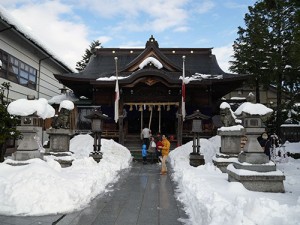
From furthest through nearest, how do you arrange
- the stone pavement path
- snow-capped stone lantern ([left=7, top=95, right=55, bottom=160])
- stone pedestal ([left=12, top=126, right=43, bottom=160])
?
snow-capped stone lantern ([left=7, top=95, right=55, bottom=160]) < stone pedestal ([left=12, top=126, right=43, bottom=160]) < the stone pavement path

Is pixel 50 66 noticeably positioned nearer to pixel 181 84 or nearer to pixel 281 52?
pixel 181 84

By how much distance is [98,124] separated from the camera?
14.1 m

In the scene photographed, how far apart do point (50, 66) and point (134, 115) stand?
27.3ft

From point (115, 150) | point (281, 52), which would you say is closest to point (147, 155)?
point (115, 150)

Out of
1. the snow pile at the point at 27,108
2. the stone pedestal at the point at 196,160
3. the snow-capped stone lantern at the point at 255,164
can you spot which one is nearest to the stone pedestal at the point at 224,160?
the stone pedestal at the point at 196,160

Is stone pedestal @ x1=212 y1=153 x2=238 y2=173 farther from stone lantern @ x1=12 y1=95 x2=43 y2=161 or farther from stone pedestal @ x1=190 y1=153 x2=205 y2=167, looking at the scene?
stone lantern @ x1=12 y1=95 x2=43 y2=161

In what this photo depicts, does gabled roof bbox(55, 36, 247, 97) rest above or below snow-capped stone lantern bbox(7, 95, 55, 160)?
above

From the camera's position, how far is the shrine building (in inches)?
816

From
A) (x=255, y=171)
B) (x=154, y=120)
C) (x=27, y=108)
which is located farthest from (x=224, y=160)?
(x=154, y=120)

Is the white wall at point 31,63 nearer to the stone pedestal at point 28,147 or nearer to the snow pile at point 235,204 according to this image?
the stone pedestal at point 28,147

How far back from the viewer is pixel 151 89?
2205cm

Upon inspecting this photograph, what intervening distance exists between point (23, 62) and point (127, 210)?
651 inches

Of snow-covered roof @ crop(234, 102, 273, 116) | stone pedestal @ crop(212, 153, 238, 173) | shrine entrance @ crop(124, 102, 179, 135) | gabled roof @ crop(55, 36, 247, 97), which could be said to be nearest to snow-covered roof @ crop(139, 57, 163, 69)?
gabled roof @ crop(55, 36, 247, 97)

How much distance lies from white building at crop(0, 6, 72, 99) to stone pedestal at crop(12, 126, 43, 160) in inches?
347
